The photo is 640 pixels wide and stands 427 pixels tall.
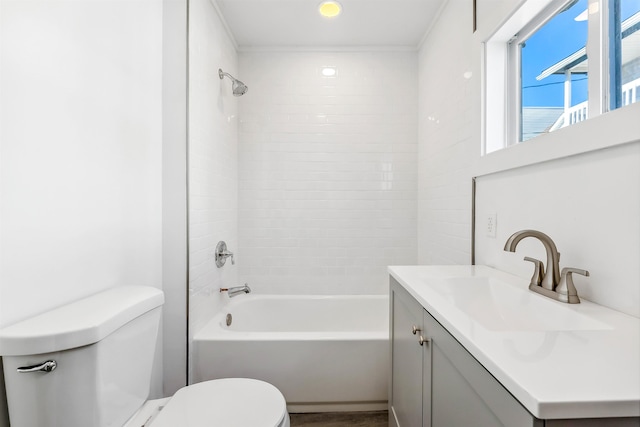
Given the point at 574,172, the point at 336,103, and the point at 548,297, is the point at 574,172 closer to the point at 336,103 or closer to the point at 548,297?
the point at 548,297

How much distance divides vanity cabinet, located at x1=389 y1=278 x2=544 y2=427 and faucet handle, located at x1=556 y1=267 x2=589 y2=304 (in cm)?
39

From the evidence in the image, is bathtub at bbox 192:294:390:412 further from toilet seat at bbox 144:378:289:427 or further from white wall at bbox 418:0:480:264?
white wall at bbox 418:0:480:264

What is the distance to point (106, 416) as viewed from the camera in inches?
37.2

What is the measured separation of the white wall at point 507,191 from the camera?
0.84m

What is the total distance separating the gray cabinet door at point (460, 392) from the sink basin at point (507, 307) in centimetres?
23

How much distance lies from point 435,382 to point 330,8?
2214mm

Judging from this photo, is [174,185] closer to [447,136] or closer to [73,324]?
[73,324]

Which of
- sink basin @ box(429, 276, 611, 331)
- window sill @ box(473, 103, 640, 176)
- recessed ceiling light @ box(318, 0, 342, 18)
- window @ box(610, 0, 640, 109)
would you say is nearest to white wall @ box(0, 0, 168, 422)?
recessed ceiling light @ box(318, 0, 342, 18)

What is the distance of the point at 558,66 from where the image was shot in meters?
1.23

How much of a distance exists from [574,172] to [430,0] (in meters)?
1.64

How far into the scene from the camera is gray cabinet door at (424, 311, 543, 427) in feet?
1.78

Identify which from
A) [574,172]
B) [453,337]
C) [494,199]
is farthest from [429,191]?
[453,337]

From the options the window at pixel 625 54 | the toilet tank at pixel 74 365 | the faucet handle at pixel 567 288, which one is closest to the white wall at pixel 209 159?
the toilet tank at pixel 74 365

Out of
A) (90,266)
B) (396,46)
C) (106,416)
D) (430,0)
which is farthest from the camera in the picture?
(396,46)
